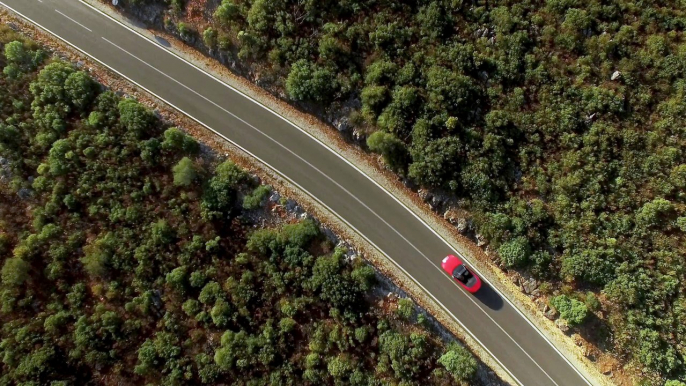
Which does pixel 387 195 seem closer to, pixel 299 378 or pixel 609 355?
pixel 299 378

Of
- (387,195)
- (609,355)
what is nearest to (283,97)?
(387,195)

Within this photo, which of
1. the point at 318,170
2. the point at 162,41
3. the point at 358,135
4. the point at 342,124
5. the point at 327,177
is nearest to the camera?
the point at 358,135

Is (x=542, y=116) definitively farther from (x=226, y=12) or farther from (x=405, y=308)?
(x=226, y=12)

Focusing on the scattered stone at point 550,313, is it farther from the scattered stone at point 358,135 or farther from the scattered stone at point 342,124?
the scattered stone at point 342,124

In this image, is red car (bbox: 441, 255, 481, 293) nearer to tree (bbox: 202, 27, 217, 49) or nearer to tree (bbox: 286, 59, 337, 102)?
tree (bbox: 286, 59, 337, 102)

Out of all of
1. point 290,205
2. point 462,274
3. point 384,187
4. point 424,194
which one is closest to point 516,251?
point 462,274
